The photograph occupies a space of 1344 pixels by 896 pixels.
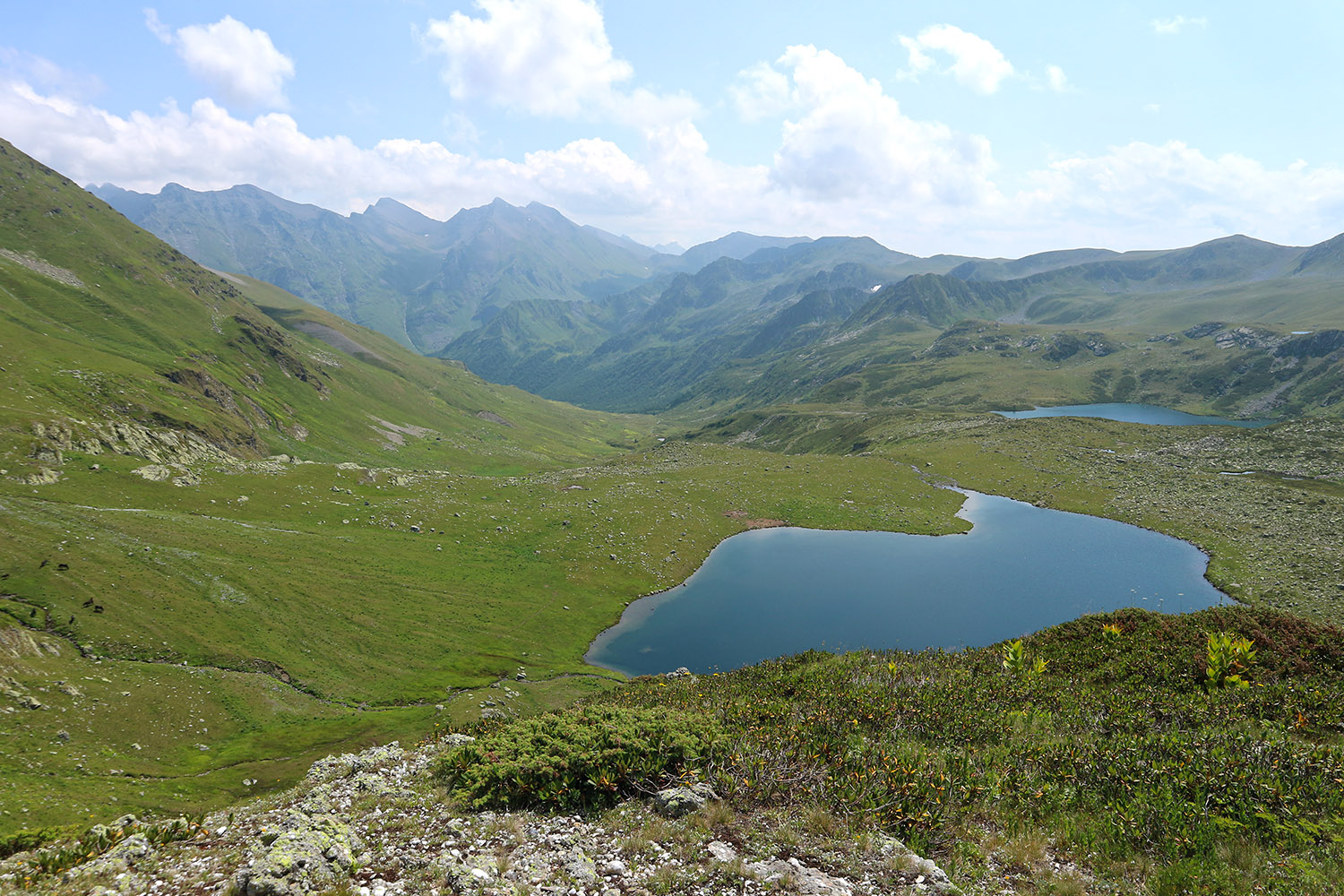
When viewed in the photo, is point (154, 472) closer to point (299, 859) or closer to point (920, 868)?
point (299, 859)

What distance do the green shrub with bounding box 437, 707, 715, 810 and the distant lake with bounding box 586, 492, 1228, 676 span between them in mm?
40177

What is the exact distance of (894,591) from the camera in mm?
74000

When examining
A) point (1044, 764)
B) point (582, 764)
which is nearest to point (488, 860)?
point (582, 764)

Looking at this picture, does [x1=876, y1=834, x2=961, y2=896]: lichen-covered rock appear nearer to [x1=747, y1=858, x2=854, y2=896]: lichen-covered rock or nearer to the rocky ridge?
the rocky ridge

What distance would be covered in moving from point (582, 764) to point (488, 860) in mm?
4127

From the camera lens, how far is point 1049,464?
131m

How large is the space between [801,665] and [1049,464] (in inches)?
5027

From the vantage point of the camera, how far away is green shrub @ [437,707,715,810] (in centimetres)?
1623

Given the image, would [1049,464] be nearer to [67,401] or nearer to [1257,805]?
[1257,805]

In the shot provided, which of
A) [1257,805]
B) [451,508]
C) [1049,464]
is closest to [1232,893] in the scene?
[1257,805]

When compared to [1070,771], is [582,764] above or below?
below

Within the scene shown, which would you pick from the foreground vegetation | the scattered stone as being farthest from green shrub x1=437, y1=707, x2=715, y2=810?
the scattered stone

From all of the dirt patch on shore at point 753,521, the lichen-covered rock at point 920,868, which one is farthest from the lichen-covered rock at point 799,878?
the dirt patch on shore at point 753,521

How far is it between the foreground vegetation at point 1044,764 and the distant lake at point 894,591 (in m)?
34.7
